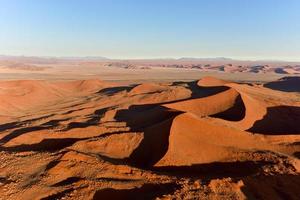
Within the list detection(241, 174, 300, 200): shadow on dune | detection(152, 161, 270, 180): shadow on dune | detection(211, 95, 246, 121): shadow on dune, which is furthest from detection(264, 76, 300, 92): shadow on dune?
detection(241, 174, 300, 200): shadow on dune

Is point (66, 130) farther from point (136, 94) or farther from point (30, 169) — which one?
point (136, 94)

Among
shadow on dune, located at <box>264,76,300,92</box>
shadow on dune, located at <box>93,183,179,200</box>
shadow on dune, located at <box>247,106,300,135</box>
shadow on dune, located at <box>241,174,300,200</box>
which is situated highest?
shadow on dune, located at <box>93,183,179,200</box>

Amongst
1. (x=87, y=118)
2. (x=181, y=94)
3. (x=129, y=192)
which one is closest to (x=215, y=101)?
(x=181, y=94)

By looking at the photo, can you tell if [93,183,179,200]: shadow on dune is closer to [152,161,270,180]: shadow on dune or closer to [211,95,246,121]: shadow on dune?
[152,161,270,180]: shadow on dune

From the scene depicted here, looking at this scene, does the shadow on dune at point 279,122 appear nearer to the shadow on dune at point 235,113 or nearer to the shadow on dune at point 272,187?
the shadow on dune at point 235,113

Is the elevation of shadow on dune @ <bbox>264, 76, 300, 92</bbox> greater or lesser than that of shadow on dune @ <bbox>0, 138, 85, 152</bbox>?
lesser

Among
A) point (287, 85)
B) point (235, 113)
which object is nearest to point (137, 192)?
point (235, 113)

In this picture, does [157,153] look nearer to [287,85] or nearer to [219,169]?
[219,169]
